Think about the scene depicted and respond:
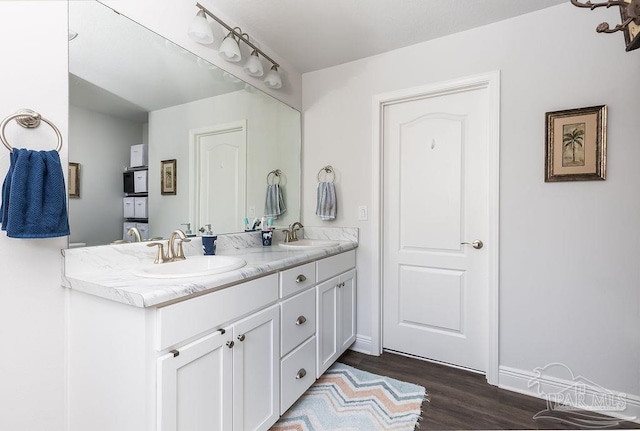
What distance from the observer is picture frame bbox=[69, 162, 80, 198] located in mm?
1252

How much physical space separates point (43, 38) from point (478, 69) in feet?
7.46

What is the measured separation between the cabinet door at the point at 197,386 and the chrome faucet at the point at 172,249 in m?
0.51

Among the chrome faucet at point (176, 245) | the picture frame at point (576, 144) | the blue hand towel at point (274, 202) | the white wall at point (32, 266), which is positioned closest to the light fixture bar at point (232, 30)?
the white wall at point (32, 266)

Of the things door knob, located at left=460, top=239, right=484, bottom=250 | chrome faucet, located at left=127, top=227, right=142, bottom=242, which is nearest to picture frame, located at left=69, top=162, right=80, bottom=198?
chrome faucet, located at left=127, top=227, right=142, bottom=242

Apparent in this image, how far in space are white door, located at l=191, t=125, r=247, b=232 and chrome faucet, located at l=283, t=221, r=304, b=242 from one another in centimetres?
40

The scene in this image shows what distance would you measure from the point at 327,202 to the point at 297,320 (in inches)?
41.1

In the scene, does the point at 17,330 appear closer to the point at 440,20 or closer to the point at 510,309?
the point at 510,309

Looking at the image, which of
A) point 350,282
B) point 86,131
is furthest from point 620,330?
point 86,131

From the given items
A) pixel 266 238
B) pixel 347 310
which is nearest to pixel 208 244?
pixel 266 238

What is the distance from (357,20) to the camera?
192 cm

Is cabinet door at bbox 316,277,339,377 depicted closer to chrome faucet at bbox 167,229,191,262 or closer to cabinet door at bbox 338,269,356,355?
cabinet door at bbox 338,269,356,355

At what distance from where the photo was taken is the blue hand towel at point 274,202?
7.89 feet

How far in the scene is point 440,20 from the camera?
1930 millimetres

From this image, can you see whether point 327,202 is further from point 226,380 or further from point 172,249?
point 226,380
